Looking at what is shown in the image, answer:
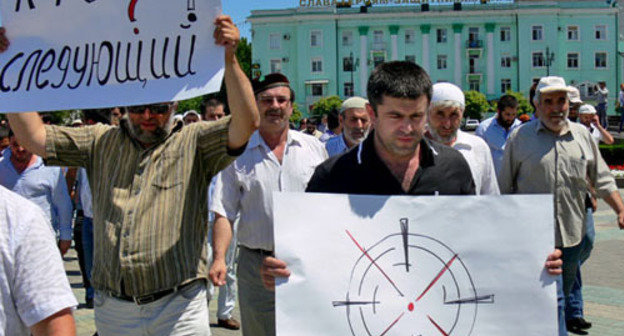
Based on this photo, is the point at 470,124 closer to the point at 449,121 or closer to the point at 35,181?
the point at 35,181

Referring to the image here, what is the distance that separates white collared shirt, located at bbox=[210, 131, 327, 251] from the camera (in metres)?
4.48

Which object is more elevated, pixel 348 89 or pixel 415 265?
pixel 348 89

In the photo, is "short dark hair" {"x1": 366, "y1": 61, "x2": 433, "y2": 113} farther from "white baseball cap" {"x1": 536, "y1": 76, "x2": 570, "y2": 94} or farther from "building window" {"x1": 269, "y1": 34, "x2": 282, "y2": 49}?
"building window" {"x1": 269, "y1": 34, "x2": 282, "y2": 49}

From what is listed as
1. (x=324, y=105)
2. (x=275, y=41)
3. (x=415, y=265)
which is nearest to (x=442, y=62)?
(x=324, y=105)

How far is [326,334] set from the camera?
117 inches

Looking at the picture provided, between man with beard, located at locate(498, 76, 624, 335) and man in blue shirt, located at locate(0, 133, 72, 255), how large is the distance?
165 inches

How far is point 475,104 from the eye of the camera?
81.0 m

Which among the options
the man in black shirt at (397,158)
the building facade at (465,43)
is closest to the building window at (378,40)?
the building facade at (465,43)

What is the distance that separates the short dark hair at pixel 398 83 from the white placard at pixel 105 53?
2.37ft

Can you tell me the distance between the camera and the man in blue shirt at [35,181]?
7230 millimetres

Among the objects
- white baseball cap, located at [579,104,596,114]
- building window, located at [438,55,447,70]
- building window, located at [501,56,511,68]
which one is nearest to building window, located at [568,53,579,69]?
building window, located at [501,56,511,68]

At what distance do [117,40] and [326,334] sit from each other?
1.64 m

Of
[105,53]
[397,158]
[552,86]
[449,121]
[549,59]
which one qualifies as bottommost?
[397,158]

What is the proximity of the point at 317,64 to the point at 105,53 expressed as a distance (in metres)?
87.9
